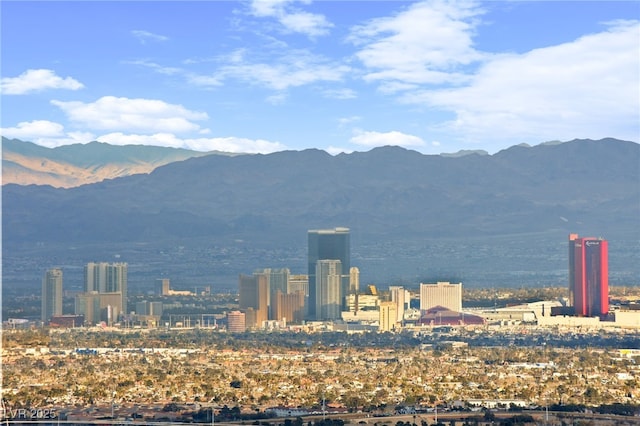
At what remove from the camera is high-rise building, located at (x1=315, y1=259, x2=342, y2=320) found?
85875mm

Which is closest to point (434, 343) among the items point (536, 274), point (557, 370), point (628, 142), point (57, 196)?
point (557, 370)

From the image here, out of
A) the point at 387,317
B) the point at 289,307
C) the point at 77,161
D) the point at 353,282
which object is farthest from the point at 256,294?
the point at 77,161

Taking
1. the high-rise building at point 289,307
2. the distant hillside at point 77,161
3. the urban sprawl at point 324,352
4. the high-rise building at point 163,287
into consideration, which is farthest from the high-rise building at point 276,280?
the distant hillside at point 77,161

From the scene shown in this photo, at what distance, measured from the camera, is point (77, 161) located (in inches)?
7136

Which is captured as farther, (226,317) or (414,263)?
(414,263)

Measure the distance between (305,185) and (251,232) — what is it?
20.3 metres

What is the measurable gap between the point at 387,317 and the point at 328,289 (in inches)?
407

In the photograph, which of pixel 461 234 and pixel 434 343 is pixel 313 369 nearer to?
pixel 434 343

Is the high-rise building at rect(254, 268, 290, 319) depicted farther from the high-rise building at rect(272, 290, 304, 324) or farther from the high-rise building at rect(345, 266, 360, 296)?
the high-rise building at rect(345, 266, 360, 296)

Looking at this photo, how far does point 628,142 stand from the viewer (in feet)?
555

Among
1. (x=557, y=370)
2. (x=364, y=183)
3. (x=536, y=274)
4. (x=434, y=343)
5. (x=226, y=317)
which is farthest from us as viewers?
(x=364, y=183)

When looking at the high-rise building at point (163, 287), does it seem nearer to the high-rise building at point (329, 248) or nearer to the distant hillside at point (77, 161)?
the high-rise building at point (329, 248)

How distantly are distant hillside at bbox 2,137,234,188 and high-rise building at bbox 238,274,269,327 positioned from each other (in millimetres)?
74403

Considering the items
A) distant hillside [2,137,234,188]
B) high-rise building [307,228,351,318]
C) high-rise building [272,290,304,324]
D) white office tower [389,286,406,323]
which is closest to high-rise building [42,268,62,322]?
high-rise building [272,290,304,324]
